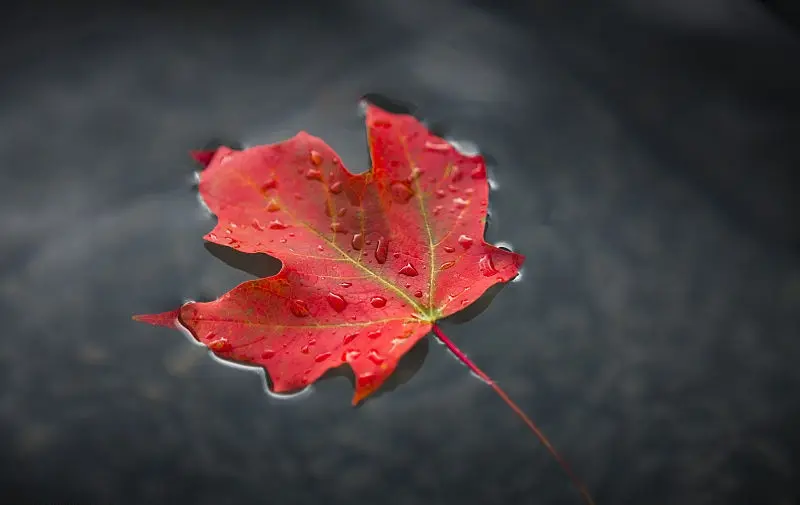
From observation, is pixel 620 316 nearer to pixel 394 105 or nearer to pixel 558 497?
pixel 558 497

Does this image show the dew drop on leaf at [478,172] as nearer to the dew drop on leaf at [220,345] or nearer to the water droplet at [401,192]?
the water droplet at [401,192]

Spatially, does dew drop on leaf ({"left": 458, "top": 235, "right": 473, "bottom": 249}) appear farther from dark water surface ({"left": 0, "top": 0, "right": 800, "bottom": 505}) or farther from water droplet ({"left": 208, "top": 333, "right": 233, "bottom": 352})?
water droplet ({"left": 208, "top": 333, "right": 233, "bottom": 352})

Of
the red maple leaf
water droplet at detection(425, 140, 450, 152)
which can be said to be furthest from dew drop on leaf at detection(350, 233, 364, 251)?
water droplet at detection(425, 140, 450, 152)

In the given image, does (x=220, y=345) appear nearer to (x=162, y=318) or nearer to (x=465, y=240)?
(x=162, y=318)

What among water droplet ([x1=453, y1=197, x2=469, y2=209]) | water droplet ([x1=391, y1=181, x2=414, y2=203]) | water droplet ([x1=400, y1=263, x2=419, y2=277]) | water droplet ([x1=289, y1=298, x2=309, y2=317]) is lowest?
water droplet ([x1=289, y1=298, x2=309, y2=317])

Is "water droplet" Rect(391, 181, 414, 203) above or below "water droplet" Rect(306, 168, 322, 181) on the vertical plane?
above

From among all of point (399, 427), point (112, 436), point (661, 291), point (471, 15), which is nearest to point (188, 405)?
point (112, 436)

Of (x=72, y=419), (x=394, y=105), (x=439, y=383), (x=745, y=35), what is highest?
(x=745, y=35)
